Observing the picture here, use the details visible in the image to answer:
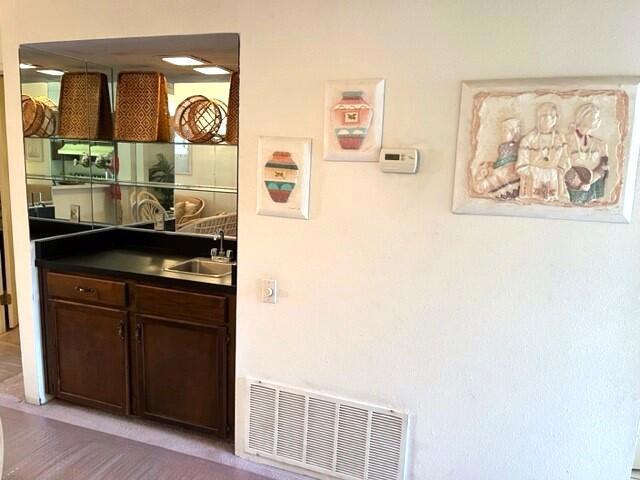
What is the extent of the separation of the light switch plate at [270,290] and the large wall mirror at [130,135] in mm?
970

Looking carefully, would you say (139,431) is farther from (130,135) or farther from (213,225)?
(130,135)

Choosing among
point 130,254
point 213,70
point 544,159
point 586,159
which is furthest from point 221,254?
point 586,159

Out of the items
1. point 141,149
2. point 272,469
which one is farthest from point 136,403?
point 141,149

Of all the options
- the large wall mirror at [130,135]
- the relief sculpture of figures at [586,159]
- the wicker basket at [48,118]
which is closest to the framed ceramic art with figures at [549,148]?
the relief sculpture of figures at [586,159]

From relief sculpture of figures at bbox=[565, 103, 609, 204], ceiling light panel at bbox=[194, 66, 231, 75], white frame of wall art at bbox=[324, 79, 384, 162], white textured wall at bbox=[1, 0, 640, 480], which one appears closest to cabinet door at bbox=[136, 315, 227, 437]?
white textured wall at bbox=[1, 0, 640, 480]

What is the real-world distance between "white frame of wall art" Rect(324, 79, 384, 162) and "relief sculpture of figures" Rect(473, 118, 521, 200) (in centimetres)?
43

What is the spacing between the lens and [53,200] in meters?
3.12

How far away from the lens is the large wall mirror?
2.81 meters

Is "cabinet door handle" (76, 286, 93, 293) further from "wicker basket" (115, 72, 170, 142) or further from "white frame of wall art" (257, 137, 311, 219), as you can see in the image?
"white frame of wall art" (257, 137, 311, 219)

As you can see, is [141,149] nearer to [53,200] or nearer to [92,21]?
[53,200]

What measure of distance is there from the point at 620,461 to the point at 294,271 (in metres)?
1.52

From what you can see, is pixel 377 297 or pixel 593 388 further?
pixel 377 297

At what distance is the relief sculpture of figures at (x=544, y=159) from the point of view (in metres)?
1.74

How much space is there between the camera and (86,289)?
2686 millimetres
